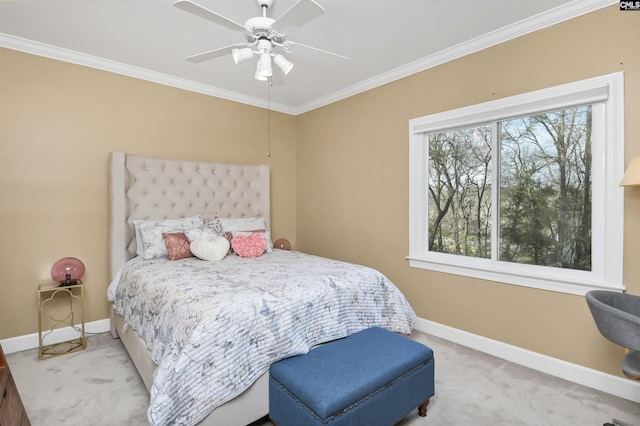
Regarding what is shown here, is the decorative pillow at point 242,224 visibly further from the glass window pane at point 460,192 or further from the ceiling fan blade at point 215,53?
the glass window pane at point 460,192

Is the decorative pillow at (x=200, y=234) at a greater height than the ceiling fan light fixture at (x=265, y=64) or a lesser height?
lesser

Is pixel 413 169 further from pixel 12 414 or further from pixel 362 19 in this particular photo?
pixel 12 414

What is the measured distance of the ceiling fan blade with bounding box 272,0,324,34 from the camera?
1691 millimetres

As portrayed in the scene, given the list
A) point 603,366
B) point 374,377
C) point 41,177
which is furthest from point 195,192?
point 603,366

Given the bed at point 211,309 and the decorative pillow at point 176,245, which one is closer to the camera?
the bed at point 211,309

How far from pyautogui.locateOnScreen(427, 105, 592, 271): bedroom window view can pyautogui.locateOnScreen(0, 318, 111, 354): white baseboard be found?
3447 millimetres

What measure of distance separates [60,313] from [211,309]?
232 cm

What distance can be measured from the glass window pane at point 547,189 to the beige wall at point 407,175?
0.29 meters

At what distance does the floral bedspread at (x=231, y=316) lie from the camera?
160 cm

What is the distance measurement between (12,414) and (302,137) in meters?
4.03

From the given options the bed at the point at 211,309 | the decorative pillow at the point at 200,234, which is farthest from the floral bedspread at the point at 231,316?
the decorative pillow at the point at 200,234

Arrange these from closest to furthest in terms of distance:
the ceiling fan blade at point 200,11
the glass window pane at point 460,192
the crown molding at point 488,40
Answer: the ceiling fan blade at point 200,11
the crown molding at point 488,40
the glass window pane at point 460,192

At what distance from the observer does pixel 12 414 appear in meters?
1.47

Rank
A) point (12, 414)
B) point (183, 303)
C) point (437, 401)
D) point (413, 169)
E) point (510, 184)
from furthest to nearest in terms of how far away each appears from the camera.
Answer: point (413, 169) → point (510, 184) → point (437, 401) → point (183, 303) → point (12, 414)
